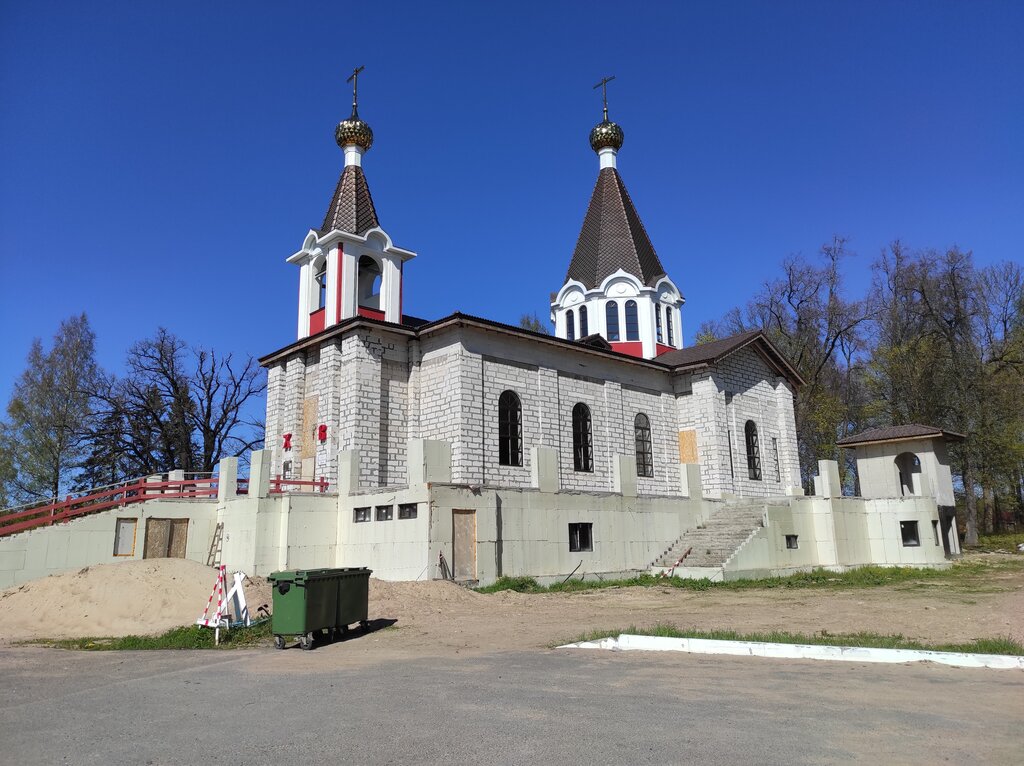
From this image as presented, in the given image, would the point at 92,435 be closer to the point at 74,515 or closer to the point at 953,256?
the point at 74,515

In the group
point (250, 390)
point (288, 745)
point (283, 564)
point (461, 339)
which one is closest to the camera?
point (288, 745)

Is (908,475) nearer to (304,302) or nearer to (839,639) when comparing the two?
(304,302)

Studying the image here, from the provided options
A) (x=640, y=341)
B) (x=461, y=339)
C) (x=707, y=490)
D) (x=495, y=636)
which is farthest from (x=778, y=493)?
(x=495, y=636)

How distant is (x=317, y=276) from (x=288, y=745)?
2288 centimetres

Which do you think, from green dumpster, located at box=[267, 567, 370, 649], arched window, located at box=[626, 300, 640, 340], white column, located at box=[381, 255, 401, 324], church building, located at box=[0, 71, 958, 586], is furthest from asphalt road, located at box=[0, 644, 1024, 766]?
arched window, located at box=[626, 300, 640, 340]

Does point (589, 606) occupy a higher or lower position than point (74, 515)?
lower

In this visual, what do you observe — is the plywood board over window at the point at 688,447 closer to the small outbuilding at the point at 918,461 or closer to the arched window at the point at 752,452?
the arched window at the point at 752,452

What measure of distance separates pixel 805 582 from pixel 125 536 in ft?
59.6

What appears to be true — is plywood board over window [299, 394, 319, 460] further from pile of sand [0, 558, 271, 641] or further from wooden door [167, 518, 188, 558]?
pile of sand [0, 558, 271, 641]

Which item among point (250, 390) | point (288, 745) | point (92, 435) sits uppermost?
point (250, 390)

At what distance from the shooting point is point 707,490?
27.5 m

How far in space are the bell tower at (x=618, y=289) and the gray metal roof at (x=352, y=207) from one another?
1076 cm

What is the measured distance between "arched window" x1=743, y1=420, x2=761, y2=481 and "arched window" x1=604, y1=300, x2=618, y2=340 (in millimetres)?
6955

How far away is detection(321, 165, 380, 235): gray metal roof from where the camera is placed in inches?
1048
